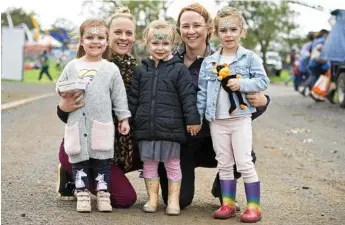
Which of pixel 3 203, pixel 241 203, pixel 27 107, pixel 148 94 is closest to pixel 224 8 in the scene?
pixel 148 94

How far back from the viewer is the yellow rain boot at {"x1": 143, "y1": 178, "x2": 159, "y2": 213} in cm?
551

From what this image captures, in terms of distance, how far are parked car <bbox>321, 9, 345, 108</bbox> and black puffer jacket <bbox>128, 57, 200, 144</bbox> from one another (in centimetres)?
1080

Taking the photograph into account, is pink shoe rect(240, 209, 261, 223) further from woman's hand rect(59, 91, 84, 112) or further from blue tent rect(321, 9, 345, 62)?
blue tent rect(321, 9, 345, 62)

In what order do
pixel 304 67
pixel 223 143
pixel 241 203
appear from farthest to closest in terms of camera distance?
pixel 304 67, pixel 241 203, pixel 223 143

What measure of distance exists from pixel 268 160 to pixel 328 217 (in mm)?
3319

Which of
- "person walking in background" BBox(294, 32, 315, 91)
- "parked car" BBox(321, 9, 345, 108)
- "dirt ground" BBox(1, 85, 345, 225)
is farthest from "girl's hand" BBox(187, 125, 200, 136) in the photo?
"person walking in background" BBox(294, 32, 315, 91)

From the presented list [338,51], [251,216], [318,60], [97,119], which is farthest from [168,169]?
[318,60]

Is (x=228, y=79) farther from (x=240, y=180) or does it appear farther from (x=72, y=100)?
(x=240, y=180)

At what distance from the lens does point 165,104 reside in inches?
215

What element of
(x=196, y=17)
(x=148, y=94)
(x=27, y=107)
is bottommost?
(x=27, y=107)

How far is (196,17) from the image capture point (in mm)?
5727

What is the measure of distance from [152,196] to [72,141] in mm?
741

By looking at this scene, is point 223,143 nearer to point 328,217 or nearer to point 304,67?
point 328,217

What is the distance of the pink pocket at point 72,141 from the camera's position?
5.46m
